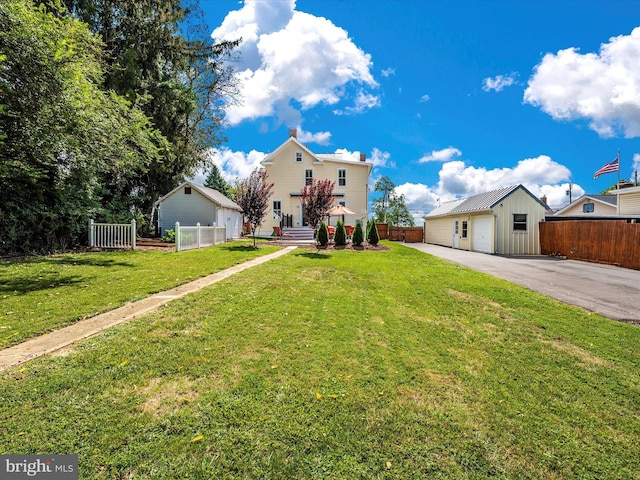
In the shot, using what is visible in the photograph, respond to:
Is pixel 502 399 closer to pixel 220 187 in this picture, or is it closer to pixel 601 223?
pixel 601 223

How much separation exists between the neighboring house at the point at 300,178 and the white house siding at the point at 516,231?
1046 cm

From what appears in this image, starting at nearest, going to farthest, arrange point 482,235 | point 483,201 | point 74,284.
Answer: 1. point 74,284
2. point 482,235
3. point 483,201

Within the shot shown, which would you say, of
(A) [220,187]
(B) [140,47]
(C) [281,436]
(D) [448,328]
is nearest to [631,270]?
(D) [448,328]

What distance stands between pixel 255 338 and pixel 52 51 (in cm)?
1003

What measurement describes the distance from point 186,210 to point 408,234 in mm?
21639

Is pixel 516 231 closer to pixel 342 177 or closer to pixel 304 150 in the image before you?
pixel 342 177

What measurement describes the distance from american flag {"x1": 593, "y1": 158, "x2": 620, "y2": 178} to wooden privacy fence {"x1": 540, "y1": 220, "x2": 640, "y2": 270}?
5.96 m

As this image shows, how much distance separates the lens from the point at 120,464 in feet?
7.16

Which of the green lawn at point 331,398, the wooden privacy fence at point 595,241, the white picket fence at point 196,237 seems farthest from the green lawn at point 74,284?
the wooden privacy fence at point 595,241

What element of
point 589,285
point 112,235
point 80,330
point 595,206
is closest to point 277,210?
point 112,235

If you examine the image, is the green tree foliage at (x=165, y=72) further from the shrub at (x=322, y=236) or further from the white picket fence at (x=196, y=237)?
the shrub at (x=322, y=236)

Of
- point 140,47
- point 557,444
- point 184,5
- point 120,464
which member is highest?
point 184,5

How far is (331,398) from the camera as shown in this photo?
305cm

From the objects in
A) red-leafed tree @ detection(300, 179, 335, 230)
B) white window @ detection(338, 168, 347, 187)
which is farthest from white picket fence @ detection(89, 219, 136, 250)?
white window @ detection(338, 168, 347, 187)
